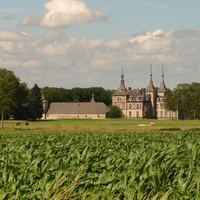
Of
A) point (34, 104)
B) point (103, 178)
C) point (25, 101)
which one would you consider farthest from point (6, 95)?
point (103, 178)

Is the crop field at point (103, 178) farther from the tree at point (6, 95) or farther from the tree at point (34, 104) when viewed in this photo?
the tree at point (34, 104)

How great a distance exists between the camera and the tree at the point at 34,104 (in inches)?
5842

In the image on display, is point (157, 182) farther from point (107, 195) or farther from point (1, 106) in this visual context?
point (1, 106)

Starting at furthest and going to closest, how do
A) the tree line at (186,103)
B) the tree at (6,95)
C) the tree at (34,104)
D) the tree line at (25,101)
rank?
the tree line at (186,103), the tree at (34,104), the tree line at (25,101), the tree at (6,95)

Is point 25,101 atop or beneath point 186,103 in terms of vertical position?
beneath

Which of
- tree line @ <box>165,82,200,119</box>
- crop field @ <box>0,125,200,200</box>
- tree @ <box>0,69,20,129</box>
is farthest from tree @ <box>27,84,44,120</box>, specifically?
crop field @ <box>0,125,200,200</box>

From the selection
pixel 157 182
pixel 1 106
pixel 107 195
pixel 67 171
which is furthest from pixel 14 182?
pixel 1 106

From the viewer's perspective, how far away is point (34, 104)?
153 metres

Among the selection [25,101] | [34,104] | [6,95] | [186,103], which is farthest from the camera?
[186,103]

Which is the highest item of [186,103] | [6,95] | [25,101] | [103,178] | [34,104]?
[186,103]

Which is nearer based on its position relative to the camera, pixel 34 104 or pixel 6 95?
pixel 6 95

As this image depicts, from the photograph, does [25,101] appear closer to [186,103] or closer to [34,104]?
[34,104]

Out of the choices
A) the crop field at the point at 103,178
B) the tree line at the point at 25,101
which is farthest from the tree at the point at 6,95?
the crop field at the point at 103,178

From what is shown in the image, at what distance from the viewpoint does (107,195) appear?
1000 centimetres
